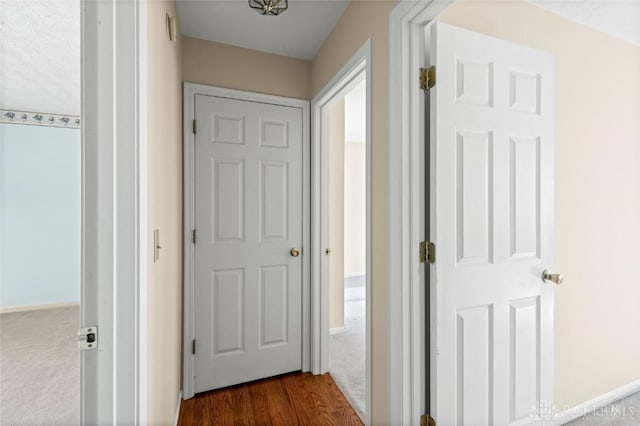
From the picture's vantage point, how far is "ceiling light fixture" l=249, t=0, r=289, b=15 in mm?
1623

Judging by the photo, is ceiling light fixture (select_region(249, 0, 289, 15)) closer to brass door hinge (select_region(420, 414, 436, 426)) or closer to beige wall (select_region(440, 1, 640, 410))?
beige wall (select_region(440, 1, 640, 410))

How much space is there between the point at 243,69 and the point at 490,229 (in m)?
1.94

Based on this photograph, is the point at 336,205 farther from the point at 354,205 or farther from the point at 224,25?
the point at 354,205

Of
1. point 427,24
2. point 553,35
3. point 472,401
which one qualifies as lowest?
point 472,401

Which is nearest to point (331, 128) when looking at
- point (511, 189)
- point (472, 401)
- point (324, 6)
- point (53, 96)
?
point (324, 6)

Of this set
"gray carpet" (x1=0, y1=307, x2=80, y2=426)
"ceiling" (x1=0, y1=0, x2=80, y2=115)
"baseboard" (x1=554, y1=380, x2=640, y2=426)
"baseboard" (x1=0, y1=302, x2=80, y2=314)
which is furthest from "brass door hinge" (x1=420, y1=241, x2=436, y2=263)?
"baseboard" (x1=0, y1=302, x2=80, y2=314)

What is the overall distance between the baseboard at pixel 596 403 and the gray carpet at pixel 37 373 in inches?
109

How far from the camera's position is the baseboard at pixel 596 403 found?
1766 millimetres

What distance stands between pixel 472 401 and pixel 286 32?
2.32 m

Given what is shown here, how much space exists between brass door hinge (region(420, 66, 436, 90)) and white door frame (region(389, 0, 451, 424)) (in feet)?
0.09

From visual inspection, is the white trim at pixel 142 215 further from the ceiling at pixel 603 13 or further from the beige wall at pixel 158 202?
the ceiling at pixel 603 13

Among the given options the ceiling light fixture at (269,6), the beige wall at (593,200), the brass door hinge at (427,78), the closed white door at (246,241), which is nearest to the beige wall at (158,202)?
the ceiling light fixture at (269,6)

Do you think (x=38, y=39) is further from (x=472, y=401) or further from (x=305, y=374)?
(x=472, y=401)

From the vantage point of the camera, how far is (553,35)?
68.1 inches
